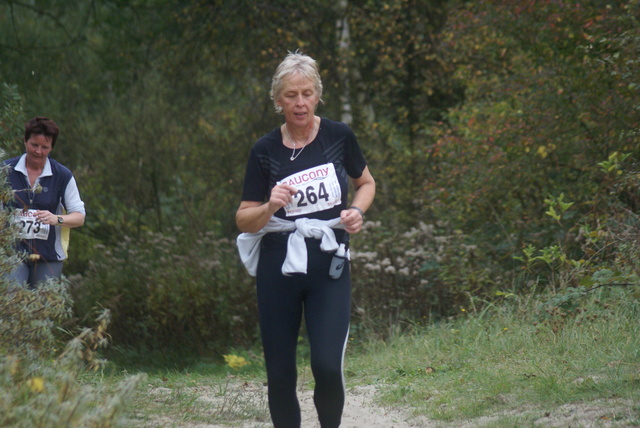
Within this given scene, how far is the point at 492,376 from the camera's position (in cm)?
601

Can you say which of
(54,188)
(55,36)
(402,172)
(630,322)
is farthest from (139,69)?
(630,322)

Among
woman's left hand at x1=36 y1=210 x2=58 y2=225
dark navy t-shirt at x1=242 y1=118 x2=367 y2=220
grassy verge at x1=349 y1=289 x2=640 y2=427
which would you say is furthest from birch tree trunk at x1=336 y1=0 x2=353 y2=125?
dark navy t-shirt at x1=242 y1=118 x2=367 y2=220

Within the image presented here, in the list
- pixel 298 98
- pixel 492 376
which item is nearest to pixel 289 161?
pixel 298 98

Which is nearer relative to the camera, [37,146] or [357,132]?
[37,146]

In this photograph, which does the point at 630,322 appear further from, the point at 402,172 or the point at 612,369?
the point at 402,172

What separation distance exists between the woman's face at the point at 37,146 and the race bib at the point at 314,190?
2.69 metres

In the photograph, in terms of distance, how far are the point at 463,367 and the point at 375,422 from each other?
4.08 ft

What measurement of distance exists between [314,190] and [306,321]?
62cm

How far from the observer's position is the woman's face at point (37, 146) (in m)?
6.28

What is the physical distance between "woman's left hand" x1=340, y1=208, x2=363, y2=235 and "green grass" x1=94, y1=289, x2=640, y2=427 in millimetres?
1475

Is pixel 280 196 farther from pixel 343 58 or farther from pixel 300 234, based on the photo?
pixel 343 58

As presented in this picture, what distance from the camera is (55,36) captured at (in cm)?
1482

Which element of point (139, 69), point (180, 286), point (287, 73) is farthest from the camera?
point (139, 69)

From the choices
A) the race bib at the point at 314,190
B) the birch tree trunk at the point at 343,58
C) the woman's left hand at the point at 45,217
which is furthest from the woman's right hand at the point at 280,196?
the birch tree trunk at the point at 343,58
